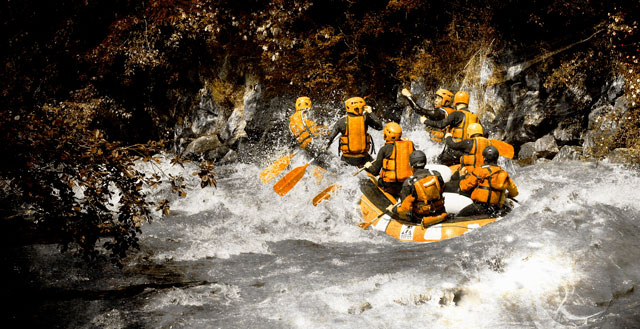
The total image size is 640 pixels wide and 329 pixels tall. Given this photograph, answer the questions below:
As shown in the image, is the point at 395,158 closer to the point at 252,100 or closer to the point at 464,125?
the point at 464,125

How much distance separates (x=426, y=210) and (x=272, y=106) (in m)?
7.53

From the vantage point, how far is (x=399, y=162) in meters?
6.85

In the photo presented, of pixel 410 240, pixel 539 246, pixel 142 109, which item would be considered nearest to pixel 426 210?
pixel 410 240

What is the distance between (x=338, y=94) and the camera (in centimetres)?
1191

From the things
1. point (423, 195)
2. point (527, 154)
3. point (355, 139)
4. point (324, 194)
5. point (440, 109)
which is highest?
point (440, 109)

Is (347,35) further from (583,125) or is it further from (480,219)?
(480,219)

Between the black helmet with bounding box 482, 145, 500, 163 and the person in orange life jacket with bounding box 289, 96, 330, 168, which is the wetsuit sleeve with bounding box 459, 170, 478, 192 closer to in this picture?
the black helmet with bounding box 482, 145, 500, 163

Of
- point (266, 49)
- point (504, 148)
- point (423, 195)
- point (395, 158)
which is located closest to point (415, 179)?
point (423, 195)

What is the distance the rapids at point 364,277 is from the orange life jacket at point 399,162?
0.89 metres

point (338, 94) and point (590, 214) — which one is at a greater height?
point (338, 94)

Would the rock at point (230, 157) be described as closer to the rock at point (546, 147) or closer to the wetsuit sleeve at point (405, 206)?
the wetsuit sleeve at point (405, 206)

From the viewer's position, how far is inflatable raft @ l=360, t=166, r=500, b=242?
19.3 feet

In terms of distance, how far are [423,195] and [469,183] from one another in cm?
74

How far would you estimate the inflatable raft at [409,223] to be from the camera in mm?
5871
